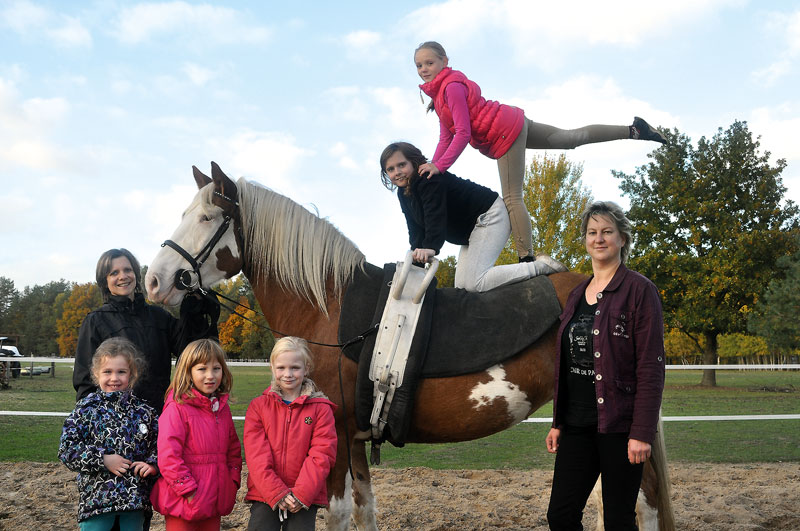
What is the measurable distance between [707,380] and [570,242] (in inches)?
249

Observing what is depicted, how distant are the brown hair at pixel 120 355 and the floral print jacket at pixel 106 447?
0.09 m

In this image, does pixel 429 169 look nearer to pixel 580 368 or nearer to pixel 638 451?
pixel 580 368

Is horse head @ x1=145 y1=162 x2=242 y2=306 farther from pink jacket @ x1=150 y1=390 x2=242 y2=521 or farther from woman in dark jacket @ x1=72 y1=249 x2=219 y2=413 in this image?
pink jacket @ x1=150 y1=390 x2=242 y2=521

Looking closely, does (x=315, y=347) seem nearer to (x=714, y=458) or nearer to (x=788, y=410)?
(x=714, y=458)

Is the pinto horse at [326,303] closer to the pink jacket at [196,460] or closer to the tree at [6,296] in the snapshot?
the pink jacket at [196,460]

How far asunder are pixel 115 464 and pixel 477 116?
262 cm

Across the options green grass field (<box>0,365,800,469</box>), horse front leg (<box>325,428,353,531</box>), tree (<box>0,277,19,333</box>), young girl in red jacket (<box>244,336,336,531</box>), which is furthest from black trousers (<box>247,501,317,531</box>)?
tree (<box>0,277,19,333</box>)

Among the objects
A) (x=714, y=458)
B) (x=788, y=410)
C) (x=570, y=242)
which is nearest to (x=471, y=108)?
(x=714, y=458)

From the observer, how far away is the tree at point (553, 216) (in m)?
17.0

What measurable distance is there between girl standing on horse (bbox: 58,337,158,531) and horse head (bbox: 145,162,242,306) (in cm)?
45

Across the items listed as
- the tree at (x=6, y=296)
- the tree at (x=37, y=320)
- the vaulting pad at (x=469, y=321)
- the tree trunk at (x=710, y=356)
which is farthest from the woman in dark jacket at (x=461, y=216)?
the tree at (x=6, y=296)

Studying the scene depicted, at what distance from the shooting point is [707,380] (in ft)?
57.0

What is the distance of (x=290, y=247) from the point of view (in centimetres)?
300

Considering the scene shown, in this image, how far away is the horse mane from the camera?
296 cm
